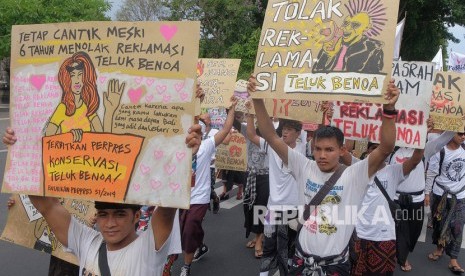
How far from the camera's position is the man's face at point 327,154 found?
319cm

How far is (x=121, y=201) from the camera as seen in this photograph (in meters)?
2.21

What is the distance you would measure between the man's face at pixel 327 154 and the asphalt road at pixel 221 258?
266cm

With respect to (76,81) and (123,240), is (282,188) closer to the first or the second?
(123,240)

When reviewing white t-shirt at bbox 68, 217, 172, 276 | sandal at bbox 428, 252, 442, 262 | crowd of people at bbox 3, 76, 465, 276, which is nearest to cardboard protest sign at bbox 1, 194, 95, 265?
crowd of people at bbox 3, 76, 465, 276

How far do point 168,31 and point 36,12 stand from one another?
78.3ft

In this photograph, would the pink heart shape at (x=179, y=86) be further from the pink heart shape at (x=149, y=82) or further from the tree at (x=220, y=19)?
the tree at (x=220, y=19)

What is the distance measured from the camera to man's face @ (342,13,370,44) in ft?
9.48

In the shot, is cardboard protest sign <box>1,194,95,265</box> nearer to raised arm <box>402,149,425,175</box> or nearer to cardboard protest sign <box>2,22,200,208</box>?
cardboard protest sign <box>2,22,200,208</box>

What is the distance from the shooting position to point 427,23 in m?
25.8

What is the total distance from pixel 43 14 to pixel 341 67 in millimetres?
23968

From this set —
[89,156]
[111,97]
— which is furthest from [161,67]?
[89,156]

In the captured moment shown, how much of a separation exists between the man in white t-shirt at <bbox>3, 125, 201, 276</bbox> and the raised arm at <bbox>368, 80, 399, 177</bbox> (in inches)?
47.6

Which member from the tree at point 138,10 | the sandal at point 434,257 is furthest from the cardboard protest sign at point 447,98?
the tree at point 138,10

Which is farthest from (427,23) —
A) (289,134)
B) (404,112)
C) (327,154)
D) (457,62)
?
(327,154)
